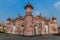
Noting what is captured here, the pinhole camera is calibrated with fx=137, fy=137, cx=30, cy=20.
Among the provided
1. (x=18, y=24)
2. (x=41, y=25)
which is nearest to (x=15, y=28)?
(x=18, y=24)

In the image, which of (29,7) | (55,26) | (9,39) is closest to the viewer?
(9,39)

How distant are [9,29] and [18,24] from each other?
2.57 metres

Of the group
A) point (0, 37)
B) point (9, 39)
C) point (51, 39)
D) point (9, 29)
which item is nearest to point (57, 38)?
point (51, 39)

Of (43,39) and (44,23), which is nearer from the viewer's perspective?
(43,39)

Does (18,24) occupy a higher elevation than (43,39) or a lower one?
higher

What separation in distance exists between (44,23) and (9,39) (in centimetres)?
2371

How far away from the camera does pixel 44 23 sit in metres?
33.6

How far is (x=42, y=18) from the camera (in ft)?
109

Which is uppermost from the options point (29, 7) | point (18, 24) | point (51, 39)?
point (29, 7)

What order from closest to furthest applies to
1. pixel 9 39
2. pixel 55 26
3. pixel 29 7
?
pixel 9 39 → pixel 29 7 → pixel 55 26

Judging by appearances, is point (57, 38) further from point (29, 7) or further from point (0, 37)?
point (29, 7)

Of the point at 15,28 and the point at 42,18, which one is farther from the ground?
the point at 42,18

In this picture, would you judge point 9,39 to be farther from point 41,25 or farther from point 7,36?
point 41,25

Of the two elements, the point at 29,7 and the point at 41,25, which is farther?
the point at 41,25
